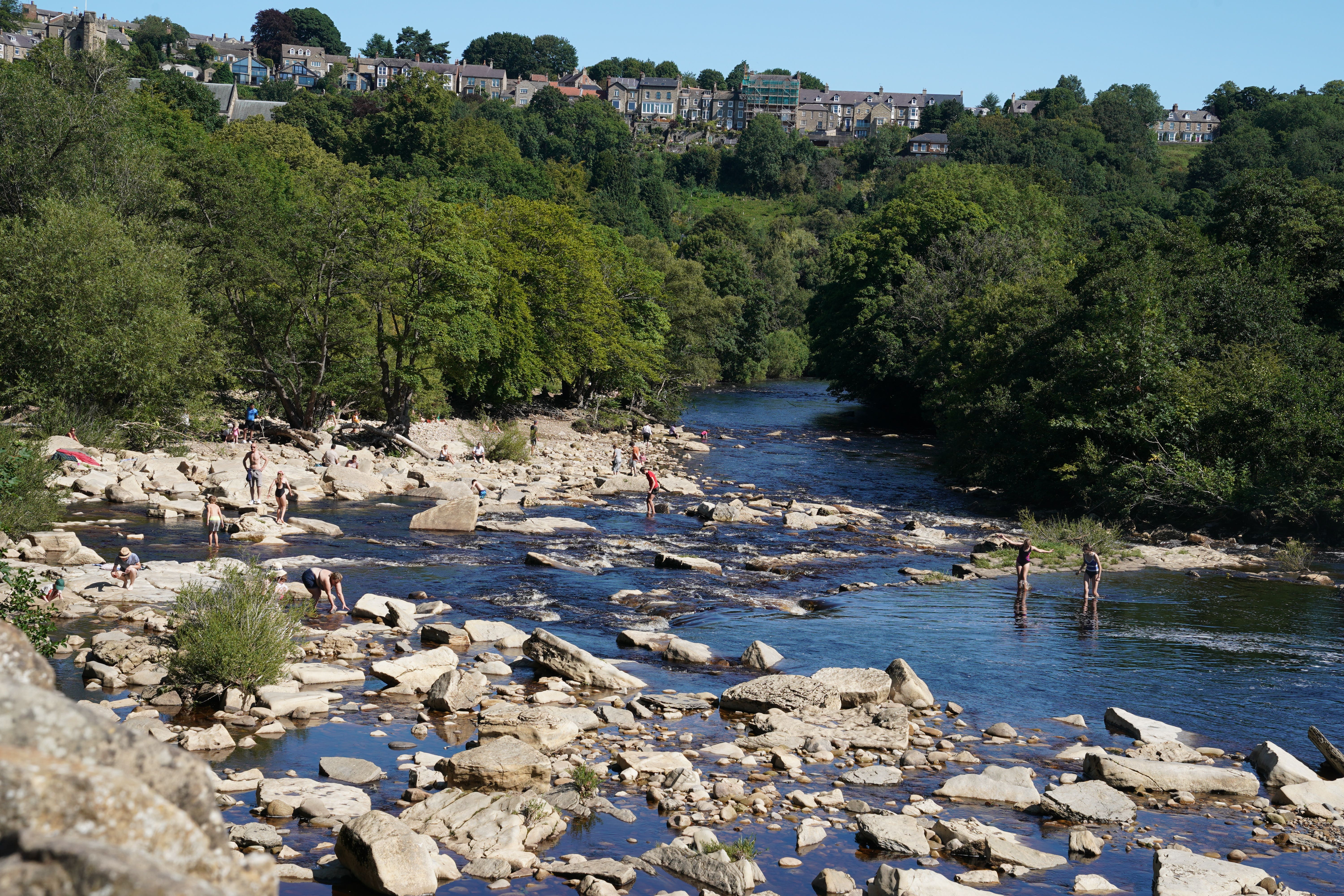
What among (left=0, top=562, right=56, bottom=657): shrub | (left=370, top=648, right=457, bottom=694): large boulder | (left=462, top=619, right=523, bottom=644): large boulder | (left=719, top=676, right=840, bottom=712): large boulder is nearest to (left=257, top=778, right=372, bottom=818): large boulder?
(left=0, top=562, right=56, bottom=657): shrub

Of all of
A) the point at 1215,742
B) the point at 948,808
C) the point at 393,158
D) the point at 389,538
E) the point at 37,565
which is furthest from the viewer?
the point at 393,158

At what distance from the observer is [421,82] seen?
115688 millimetres

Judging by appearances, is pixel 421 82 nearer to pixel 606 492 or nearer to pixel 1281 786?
pixel 606 492

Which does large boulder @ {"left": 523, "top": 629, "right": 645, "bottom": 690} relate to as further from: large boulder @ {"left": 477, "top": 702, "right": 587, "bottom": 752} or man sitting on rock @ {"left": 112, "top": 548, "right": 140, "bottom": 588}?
man sitting on rock @ {"left": 112, "top": 548, "right": 140, "bottom": 588}

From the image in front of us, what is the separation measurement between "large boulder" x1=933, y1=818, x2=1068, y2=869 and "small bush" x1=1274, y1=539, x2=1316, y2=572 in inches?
840

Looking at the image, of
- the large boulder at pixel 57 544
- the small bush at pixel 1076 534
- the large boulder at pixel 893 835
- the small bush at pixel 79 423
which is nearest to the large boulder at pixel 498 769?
the large boulder at pixel 893 835

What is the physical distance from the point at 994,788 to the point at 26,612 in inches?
483

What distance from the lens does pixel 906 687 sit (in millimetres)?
17422

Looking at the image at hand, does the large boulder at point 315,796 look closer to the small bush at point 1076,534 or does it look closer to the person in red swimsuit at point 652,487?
the person in red swimsuit at point 652,487

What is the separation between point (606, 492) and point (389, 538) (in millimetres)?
11430

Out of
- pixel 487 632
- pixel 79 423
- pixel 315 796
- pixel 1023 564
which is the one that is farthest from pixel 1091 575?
pixel 79 423

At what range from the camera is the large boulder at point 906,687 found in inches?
682

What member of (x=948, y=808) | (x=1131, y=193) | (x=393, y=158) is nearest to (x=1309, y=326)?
(x=948, y=808)

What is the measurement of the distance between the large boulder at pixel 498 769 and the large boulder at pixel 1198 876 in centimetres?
673
